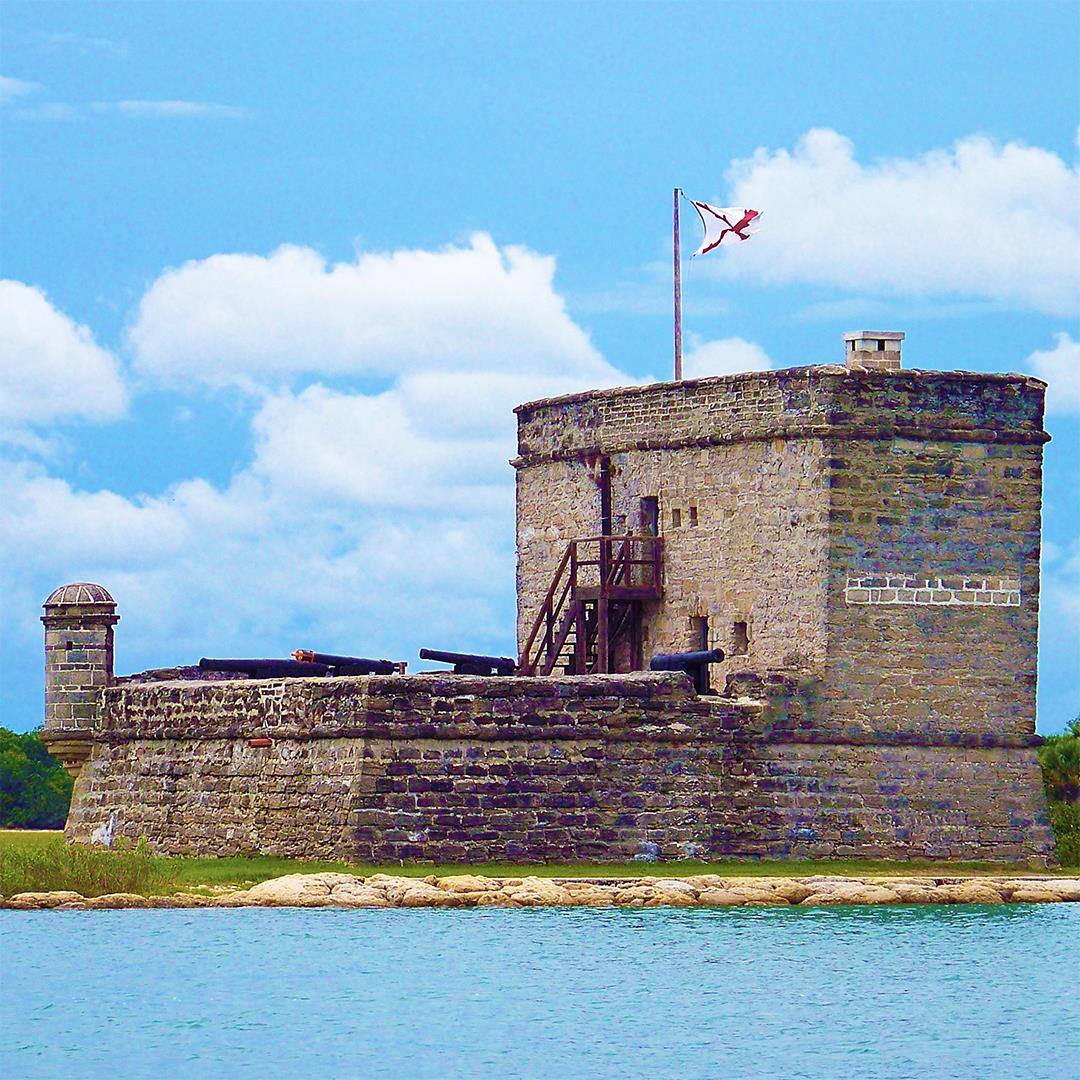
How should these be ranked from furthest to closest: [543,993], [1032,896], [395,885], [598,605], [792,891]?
[598,605] < [1032,896] < [792,891] < [395,885] < [543,993]

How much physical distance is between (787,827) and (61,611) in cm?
1054

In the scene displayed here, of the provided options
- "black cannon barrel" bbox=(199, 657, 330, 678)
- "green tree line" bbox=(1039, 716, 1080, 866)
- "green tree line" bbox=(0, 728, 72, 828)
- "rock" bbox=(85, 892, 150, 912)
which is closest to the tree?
"green tree line" bbox=(1039, 716, 1080, 866)

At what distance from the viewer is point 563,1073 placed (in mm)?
24766

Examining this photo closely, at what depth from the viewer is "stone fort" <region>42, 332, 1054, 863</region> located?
35.2 metres

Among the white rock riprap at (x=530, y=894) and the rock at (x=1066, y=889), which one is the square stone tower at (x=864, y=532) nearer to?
the rock at (x=1066, y=889)

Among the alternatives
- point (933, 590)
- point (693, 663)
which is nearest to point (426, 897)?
point (693, 663)

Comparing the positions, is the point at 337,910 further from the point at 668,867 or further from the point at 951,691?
the point at 951,691

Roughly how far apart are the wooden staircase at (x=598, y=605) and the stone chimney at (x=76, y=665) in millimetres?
5701

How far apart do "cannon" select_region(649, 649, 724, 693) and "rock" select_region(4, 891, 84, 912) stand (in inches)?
330

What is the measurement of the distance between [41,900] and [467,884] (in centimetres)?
478

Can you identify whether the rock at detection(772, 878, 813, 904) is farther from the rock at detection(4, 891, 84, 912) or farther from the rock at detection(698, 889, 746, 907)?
the rock at detection(4, 891, 84, 912)

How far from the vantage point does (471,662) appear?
3869cm

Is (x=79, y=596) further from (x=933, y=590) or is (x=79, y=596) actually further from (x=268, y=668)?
(x=933, y=590)

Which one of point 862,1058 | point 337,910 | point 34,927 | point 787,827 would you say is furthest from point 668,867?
point 862,1058
